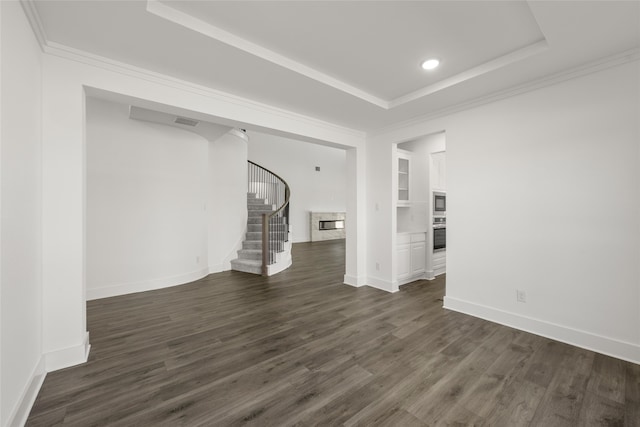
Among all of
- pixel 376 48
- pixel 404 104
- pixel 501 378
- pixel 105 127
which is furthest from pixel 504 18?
pixel 105 127

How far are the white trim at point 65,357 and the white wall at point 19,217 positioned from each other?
3.6 inches

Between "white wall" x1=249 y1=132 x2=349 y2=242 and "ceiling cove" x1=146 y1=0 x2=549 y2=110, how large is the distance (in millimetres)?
6834

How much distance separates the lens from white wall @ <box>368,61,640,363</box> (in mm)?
2395

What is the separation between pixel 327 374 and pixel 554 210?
2.74m

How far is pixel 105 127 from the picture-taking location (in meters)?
4.09

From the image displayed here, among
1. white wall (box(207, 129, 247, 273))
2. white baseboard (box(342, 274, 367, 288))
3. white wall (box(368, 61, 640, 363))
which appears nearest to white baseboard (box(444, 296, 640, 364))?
white wall (box(368, 61, 640, 363))

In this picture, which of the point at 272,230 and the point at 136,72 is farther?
the point at 272,230

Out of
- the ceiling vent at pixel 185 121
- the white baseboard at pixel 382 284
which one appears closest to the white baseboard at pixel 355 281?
the white baseboard at pixel 382 284

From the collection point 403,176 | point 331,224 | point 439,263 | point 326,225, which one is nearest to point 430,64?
point 403,176

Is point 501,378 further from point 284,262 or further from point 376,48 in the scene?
point 284,262

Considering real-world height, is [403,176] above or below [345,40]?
below

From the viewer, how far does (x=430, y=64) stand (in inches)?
105

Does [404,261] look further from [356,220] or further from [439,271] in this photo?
[439,271]

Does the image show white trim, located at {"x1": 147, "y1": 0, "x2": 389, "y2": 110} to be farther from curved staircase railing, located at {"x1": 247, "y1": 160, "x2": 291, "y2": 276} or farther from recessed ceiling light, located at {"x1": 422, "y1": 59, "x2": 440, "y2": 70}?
curved staircase railing, located at {"x1": 247, "y1": 160, "x2": 291, "y2": 276}
